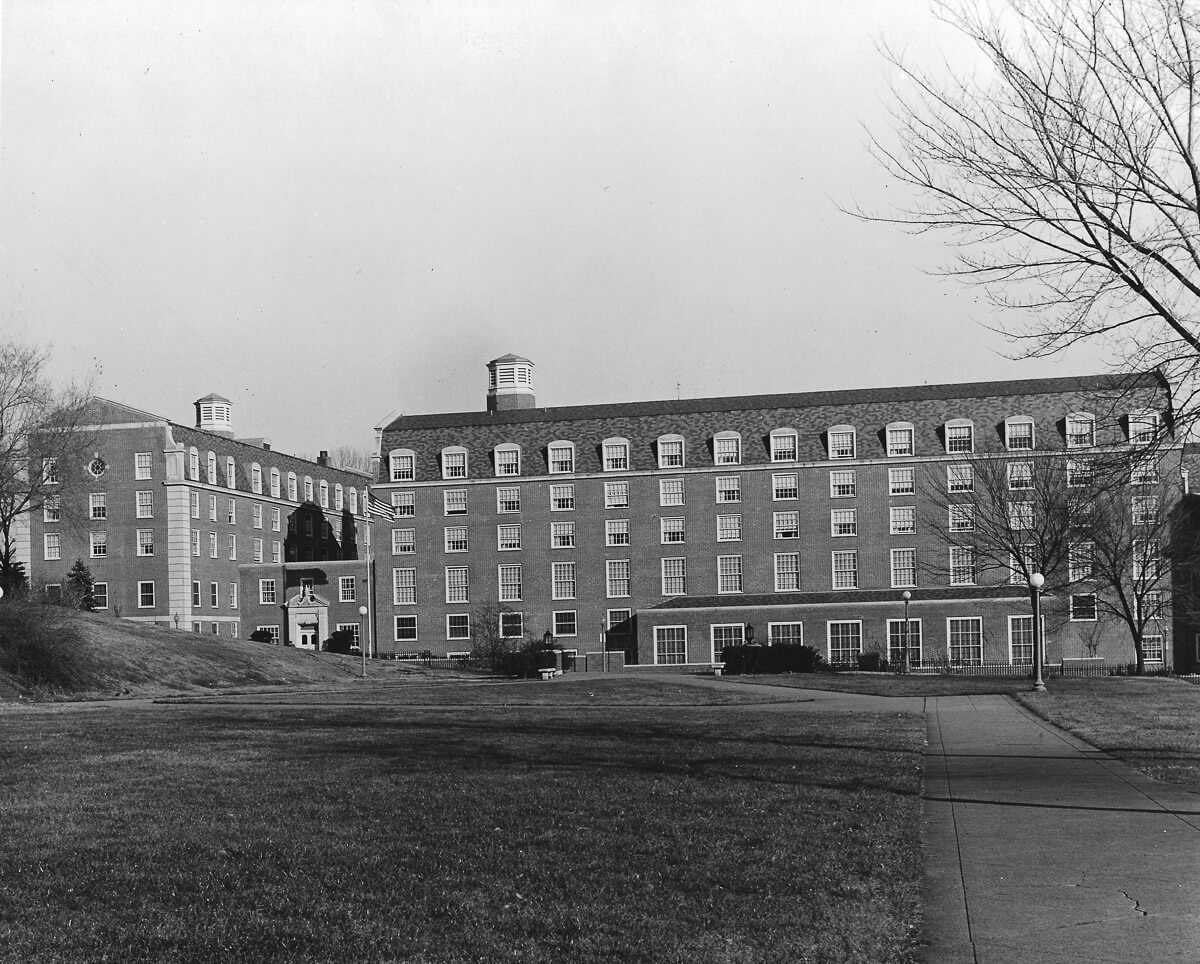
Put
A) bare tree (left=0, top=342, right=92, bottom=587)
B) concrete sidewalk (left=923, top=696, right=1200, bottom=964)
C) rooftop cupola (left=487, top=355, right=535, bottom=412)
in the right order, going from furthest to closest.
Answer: rooftop cupola (left=487, top=355, right=535, bottom=412) < bare tree (left=0, top=342, right=92, bottom=587) < concrete sidewalk (left=923, top=696, right=1200, bottom=964)

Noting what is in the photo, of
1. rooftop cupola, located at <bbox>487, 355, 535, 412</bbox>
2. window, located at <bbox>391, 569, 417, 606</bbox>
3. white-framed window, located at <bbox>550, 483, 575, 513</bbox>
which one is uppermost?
rooftop cupola, located at <bbox>487, 355, 535, 412</bbox>

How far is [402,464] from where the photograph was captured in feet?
257

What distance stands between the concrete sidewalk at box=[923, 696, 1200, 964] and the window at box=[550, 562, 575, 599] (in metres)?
59.4

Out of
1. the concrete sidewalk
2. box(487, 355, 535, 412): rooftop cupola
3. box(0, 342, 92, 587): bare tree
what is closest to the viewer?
the concrete sidewalk

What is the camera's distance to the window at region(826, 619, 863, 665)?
66.4m

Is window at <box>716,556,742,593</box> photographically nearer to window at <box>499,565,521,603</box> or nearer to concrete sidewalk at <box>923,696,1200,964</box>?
window at <box>499,565,521,603</box>

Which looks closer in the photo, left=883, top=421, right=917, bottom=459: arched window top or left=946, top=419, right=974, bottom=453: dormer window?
left=946, top=419, right=974, bottom=453: dormer window

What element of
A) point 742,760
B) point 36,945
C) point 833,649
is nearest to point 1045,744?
point 742,760

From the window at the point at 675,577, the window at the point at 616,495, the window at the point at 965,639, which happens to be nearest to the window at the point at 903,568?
the window at the point at 965,639

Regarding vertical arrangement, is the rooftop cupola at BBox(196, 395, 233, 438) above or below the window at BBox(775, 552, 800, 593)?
above

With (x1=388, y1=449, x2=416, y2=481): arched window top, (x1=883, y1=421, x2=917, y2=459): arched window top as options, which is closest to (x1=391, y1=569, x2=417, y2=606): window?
(x1=388, y1=449, x2=416, y2=481): arched window top

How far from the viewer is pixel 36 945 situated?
723 cm

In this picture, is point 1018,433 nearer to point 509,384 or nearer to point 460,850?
point 509,384

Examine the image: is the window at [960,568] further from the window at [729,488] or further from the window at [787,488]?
the window at [729,488]
